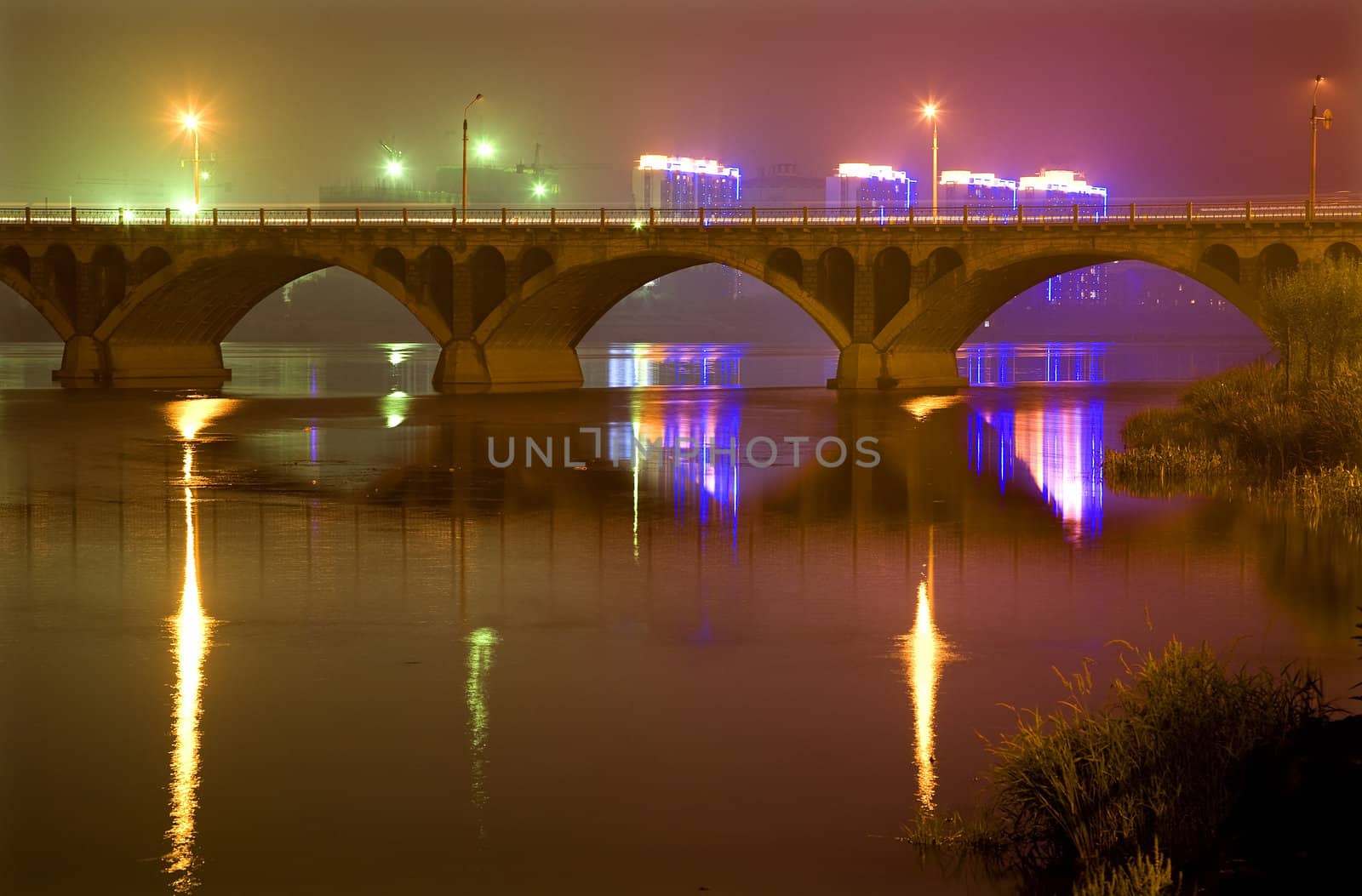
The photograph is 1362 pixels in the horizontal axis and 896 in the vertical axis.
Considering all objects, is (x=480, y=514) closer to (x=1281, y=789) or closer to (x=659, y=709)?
(x=659, y=709)

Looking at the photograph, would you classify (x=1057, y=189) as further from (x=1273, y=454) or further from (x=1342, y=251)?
(x=1273, y=454)

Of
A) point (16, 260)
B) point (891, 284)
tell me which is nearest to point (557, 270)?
point (891, 284)

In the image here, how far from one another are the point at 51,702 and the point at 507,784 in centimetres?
498

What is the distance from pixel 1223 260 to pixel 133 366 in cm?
5548

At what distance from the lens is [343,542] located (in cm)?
2400

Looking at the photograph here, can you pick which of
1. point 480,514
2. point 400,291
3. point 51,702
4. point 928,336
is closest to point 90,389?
point 400,291

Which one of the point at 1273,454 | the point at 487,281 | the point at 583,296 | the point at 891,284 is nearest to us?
the point at 1273,454

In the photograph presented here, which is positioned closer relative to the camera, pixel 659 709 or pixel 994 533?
pixel 659 709

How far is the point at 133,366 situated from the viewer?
277 feet

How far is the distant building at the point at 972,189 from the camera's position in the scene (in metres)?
121

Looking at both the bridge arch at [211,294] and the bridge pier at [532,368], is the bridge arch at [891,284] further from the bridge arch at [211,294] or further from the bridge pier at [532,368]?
the bridge arch at [211,294]

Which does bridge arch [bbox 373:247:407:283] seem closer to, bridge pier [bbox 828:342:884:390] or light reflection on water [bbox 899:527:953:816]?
bridge pier [bbox 828:342:884:390]

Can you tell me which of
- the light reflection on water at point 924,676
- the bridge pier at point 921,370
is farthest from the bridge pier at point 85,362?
the light reflection on water at point 924,676

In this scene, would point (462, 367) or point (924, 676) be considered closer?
point (924, 676)
